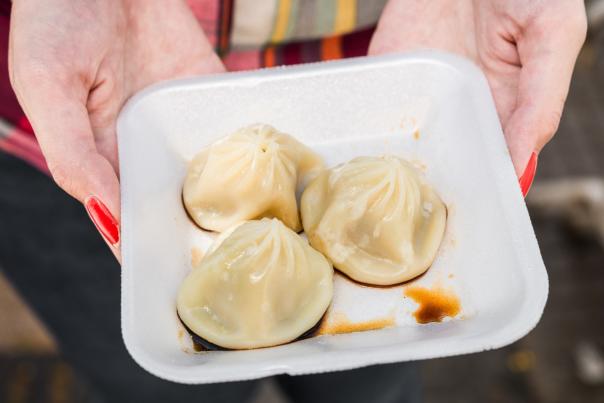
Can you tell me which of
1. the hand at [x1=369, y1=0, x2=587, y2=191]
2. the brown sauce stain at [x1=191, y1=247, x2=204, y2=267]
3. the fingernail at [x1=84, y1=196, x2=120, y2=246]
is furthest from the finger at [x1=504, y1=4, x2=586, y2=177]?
the fingernail at [x1=84, y1=196, x2=120, y2=246]

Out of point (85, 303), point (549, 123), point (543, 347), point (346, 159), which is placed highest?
point (549, 123)

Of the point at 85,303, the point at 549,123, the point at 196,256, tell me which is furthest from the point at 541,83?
the point at 85,303

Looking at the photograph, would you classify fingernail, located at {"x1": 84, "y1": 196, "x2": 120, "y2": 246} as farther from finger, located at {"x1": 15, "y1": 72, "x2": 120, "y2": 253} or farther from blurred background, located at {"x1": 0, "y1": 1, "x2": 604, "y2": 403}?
blurred background, located at {"x1": 0, "y1": 1, "x2": 604, "y2": 403}

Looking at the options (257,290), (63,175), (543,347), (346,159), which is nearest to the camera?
(63,175)

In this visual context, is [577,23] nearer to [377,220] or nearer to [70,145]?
[377,220]

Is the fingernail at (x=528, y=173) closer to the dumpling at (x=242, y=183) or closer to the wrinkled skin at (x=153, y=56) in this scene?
the wrinkled skin at (x=153, y=56)

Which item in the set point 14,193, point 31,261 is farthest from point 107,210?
point 31,261
